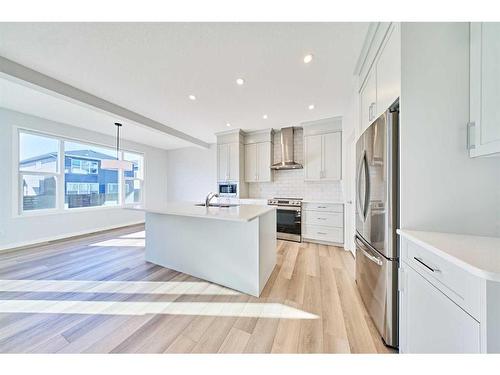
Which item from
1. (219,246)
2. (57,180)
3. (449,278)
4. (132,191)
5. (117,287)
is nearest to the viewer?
(449,278)

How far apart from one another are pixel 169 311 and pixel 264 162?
359 centimetres

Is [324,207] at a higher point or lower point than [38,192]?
lower

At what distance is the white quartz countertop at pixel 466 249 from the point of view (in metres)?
0.62

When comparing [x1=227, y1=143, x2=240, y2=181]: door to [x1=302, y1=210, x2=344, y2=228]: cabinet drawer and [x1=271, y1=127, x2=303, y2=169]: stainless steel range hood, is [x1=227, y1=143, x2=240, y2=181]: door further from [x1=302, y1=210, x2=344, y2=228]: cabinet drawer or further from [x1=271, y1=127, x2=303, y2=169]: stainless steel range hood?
[x1=302, y1=210, x2=344, y2=228]: cabinet drawer

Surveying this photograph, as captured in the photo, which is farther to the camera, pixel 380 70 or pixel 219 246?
pixel 219 246

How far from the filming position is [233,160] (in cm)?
467

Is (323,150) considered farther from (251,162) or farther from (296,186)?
(251,162)

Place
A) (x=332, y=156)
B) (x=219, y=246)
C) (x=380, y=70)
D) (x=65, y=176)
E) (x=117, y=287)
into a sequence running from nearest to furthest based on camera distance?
(x=380, y=70), (x=117, y=287), (x=219, y=246), (x=332, y=156), (x=65, y=176)

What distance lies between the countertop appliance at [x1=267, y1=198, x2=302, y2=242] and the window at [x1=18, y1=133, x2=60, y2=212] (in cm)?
480

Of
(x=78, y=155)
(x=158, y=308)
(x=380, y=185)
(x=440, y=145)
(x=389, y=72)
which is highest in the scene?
(x=389, y=72)

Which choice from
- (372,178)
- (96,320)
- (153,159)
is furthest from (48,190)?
(372,178)

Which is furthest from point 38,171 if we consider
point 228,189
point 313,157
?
point 313,157

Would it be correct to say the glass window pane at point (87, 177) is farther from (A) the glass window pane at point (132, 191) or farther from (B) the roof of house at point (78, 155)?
(A) the glass window pane at point (132, 191)

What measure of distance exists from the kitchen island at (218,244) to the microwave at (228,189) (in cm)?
224
